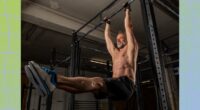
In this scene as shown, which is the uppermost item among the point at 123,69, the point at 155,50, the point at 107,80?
the point at 155,50

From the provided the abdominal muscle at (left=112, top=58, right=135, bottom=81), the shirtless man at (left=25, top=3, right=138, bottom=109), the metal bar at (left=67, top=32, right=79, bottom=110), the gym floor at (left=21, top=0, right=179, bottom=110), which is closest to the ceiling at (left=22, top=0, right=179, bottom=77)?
the gym floor at (left=21, top=0, right=179, bottom=110)

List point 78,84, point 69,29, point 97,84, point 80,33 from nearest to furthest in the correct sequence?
point 78,84
point 97,84
point 69,29
point 80,33

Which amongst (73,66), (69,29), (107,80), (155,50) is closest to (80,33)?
(69,29)

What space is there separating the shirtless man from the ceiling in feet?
3.61

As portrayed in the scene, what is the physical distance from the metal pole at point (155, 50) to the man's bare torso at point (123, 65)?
82 centimetres

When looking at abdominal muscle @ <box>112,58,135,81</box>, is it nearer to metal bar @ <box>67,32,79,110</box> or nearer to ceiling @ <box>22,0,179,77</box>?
metal bar @ <box>67,32,79,110</box>

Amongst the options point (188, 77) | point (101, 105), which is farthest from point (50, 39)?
point (188, 77)

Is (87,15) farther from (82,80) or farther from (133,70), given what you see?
(82,80)

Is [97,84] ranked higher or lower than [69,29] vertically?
lower

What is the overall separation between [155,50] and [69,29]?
285cm

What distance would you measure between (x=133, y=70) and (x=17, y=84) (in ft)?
7.75

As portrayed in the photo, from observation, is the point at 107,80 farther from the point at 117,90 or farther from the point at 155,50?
the point at 155,50

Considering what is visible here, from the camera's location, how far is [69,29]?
16.3 feet

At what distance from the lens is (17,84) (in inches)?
41.1
